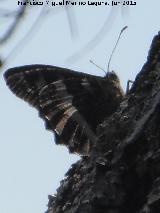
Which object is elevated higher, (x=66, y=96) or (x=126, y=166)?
(x=66, y=96)

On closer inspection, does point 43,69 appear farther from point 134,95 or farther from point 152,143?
point 152,143

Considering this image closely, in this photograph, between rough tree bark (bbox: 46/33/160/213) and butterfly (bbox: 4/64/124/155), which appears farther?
butterfly (bbox: 4/64/124/155)

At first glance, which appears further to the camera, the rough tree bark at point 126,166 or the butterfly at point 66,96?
the butterfly at point 66,96

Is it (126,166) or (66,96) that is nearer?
(126,166)

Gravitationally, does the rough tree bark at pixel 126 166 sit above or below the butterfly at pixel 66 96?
below
